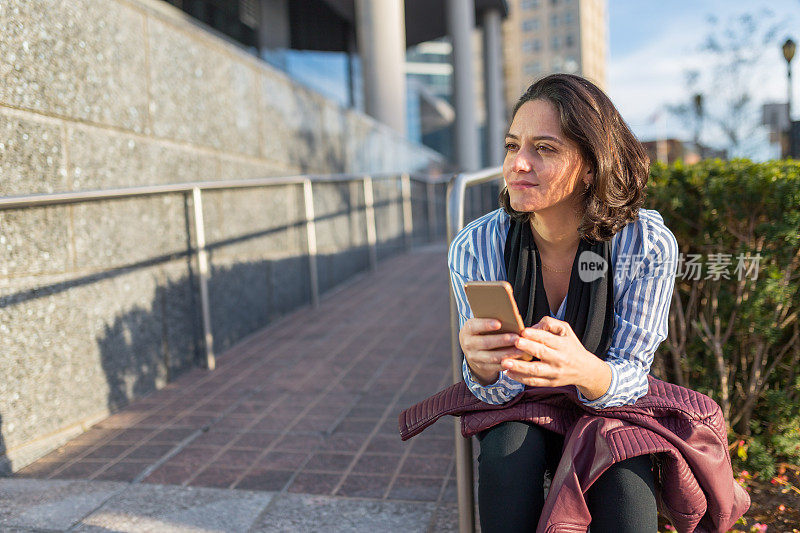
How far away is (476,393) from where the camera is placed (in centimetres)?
174

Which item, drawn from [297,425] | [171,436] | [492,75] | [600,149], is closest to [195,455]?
[171,436]

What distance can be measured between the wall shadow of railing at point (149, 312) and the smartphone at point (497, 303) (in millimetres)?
2516

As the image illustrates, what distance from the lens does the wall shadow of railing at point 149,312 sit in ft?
10.4

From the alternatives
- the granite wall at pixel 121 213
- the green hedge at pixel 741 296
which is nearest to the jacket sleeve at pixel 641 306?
the green hedge at pixel 741 296

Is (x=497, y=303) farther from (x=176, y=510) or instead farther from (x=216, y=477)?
(x=216, y=477)

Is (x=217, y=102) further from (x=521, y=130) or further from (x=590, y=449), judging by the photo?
(x=590, y=449)

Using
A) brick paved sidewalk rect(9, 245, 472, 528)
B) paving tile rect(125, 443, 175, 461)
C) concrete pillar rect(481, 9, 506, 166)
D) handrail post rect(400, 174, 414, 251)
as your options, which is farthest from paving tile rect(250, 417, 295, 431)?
concrete pillar rect(481, 9, 506, 166)

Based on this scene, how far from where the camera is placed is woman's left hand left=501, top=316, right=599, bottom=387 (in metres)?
1.42

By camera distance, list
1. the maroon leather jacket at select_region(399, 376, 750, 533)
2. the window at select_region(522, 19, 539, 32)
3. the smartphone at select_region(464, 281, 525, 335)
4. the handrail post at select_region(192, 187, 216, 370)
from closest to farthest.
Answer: the smartphone at select_region(464, 281, 525, 335) → the maroon leather jacket at select_region(399, 376, 750, 533) → the handrail post at select_region(192, 187, 216, 370) → the window at select_region(522, 19, 539, 32)

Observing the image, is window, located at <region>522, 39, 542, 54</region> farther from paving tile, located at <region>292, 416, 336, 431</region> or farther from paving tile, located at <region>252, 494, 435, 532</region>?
paving tile, located at <region>252, 494, 435, 532</region>

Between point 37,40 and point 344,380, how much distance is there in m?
2.52

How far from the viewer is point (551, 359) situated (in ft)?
4.71

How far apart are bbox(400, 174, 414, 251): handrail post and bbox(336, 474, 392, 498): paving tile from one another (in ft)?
23.4

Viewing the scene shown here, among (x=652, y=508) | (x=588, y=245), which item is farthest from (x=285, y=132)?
(x=652, y=508)
